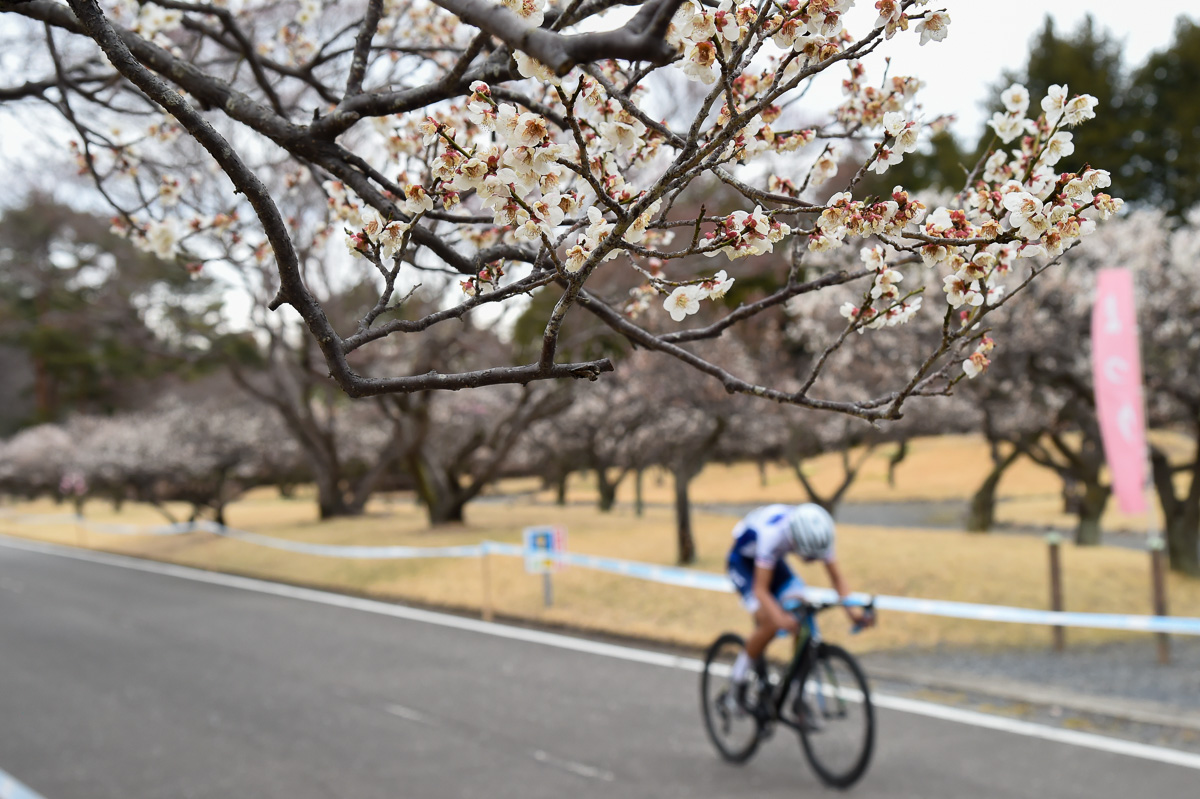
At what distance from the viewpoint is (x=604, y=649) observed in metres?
10.1

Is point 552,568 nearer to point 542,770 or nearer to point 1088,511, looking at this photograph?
point 542,770

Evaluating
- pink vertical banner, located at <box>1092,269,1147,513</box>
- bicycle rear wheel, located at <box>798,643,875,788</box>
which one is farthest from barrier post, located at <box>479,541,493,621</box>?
pink vertical banner, located at <box>1092,269,1147,513</box>

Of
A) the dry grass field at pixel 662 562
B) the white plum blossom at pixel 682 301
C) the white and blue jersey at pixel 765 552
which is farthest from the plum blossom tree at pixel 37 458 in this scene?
the white plum blossom at pixel 682 301

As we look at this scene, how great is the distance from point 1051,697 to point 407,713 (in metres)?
5.43

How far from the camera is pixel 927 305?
15594mm

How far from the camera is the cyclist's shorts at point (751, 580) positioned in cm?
618

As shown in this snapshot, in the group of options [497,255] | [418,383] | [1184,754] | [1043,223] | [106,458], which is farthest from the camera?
[106,458]

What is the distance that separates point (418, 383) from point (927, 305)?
1471 cm

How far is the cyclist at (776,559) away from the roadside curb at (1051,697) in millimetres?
2524

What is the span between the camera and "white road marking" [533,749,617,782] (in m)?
6.23

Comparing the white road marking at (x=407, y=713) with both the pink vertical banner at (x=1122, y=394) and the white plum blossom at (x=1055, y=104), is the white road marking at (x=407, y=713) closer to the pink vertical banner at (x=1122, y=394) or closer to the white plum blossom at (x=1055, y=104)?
the white plum blossom at (x=1055, y=104)

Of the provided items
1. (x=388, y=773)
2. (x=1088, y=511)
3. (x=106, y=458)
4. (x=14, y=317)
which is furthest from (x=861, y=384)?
(x=14, y=317)

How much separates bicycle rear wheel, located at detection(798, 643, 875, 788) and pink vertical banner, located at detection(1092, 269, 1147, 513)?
520cm

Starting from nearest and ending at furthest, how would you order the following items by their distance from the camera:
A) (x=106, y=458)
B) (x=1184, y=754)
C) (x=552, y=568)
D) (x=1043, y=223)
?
(x=1043, y=223), (x=1184, y=754), (x=552, y=568), (x=106, y=458)
